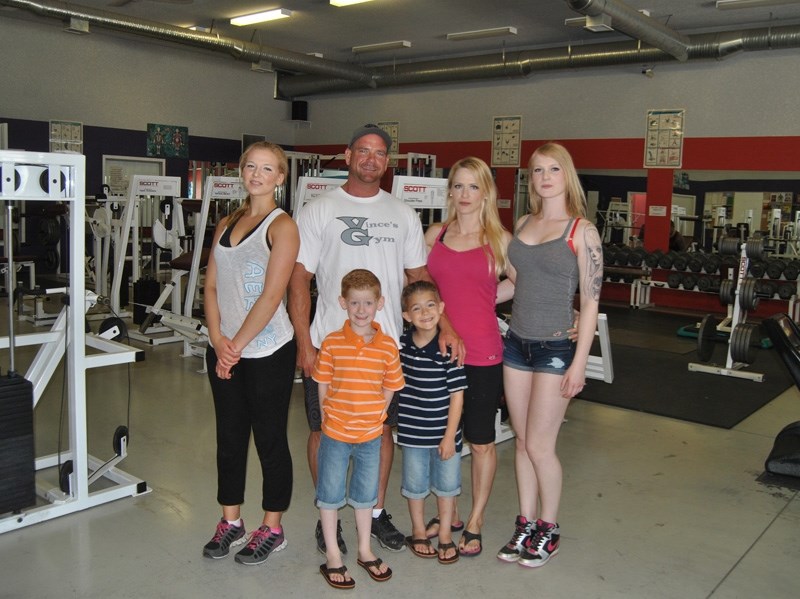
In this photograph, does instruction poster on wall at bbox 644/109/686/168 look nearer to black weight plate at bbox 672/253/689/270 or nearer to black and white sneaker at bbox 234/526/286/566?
black weight plate at bbox 672/253/689/270

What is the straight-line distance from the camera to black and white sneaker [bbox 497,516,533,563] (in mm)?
2814

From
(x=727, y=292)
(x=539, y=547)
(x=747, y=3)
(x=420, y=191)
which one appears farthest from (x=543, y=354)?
(x=747, y=3)

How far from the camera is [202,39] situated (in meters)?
9.92

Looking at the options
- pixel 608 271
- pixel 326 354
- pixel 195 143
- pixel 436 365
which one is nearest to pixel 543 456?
pixel 436 365

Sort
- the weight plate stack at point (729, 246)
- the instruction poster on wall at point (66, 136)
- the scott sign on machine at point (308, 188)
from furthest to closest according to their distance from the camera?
1. the instruction poster on wall at point (66, 136)
2. the weight plate stack at point (729, 246)
3. the scott sign on machine at point (308, 188)

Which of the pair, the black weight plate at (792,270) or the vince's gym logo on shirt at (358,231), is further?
the black weight plate at (792,270)

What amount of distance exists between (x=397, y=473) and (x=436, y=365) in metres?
1.39

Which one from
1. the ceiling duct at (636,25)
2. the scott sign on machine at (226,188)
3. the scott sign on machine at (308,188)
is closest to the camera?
the scott sign on machine at (308,188)

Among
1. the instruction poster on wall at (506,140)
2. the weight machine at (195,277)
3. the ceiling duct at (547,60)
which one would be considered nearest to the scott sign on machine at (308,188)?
the weight machine at (195,277)

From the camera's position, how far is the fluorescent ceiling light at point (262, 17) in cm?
930

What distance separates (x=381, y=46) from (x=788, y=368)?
8554 mm

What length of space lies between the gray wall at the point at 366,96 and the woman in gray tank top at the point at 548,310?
26.4 ft

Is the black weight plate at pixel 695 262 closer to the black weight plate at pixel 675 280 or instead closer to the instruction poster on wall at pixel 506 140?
the black weight plate at pixel 675 280

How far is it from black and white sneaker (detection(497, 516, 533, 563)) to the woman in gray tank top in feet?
0.15
